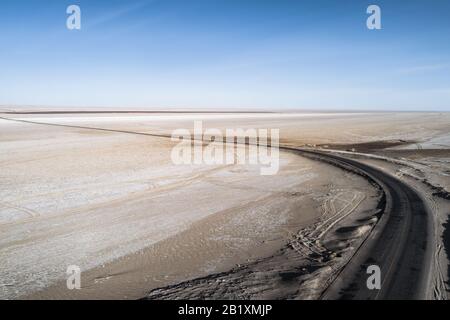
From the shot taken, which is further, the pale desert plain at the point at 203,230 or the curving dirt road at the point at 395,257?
the pale desert plain at the point at 203,230

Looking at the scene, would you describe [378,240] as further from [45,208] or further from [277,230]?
[45,208]

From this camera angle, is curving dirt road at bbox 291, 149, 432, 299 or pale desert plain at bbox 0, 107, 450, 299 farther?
pale desert plain at bbox 0, 107, 450, 299

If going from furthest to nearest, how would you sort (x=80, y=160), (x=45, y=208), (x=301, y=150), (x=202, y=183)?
1. (x=301, y=150)
2. (x=80, y=160)
3. (x=202, y=183)
4. (x=45, y=208)


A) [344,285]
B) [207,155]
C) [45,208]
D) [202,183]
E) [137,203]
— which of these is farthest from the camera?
[207,155]

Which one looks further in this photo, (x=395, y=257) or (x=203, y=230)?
(x=203, y=230)

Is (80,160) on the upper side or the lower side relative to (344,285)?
upper

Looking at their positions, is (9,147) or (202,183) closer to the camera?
(202,183)
